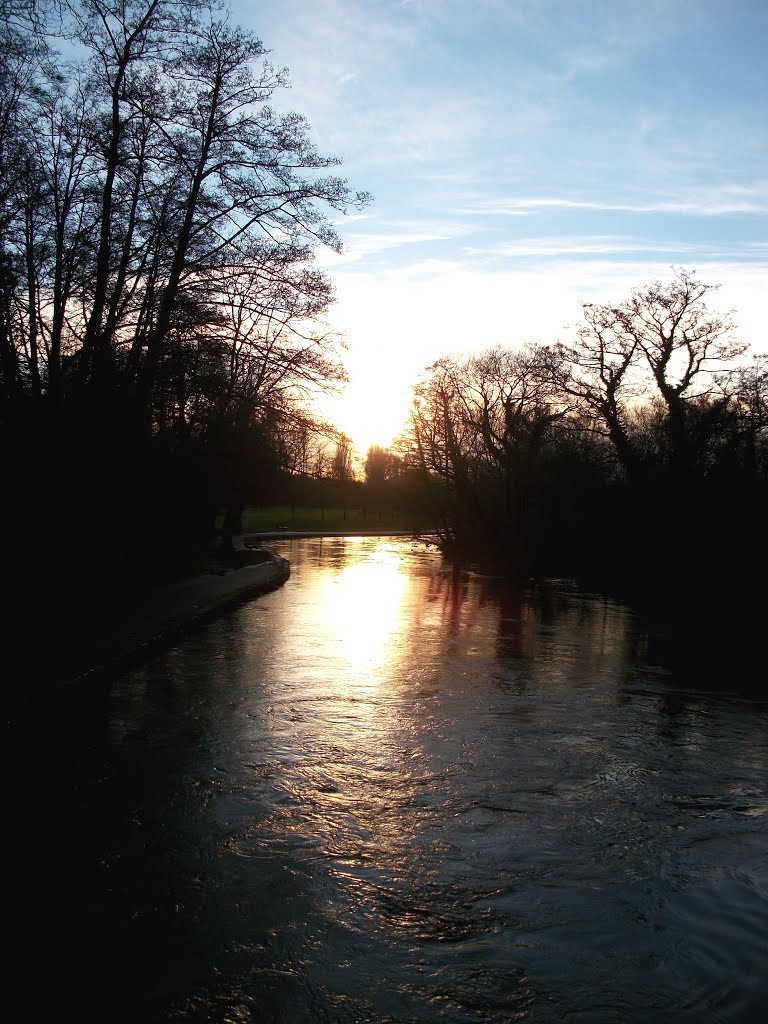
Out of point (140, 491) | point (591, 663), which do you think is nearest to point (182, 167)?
point (140, 491)

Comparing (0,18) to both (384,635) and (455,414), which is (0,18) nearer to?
(384,635)

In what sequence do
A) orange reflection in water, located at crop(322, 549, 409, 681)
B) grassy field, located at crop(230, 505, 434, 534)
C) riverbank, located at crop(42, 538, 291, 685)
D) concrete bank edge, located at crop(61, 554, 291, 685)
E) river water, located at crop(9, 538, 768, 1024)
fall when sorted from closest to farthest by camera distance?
1. river water, located at crop(9, 538, 768, 1024)
2. riverbank, located at crop(42, 538, 291, 685)
3. concrete bank edge, located at crop(61, 554, 291, 685)
4. orange reflection in water, located at crop(322, 549, 409, 681)
5. grassy field, located at crop(230, 505, 434, 534)

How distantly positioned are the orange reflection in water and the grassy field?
46.6 m

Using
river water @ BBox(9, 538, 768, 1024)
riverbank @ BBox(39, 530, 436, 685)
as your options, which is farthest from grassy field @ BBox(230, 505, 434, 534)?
river water @ BBox(9, 538, 768, 1024)

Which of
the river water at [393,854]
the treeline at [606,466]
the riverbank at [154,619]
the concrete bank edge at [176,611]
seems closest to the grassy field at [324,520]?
the treeline at [606,466]

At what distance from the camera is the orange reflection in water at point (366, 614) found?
12203 millimetres

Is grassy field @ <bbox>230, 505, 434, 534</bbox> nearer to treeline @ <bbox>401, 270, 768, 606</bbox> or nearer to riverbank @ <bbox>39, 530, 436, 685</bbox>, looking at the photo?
treeline @ <bbox>401, 270, 768, 606</bbox>

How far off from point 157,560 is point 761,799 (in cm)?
1681

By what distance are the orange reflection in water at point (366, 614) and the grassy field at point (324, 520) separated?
46555 mm

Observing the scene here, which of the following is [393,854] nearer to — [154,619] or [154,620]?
[154,620]

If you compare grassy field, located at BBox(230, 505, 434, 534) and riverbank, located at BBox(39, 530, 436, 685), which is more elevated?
grassy field, located at BBox(230, 505, 434, 534)

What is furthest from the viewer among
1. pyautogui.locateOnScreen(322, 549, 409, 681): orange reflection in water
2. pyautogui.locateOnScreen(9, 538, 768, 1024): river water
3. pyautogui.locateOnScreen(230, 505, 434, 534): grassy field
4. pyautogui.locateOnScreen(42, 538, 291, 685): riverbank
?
pyautogui.locateOnScreen(230, 505, 434, 534): grassy field

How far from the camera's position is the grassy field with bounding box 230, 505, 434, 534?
268 feet

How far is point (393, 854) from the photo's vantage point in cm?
493
